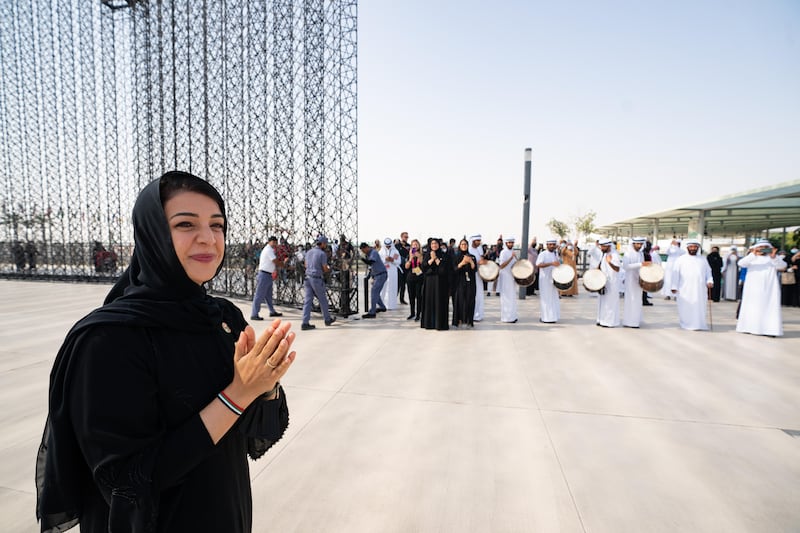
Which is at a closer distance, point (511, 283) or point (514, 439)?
point (514, 439)

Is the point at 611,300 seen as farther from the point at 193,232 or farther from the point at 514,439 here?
the point at 193,232

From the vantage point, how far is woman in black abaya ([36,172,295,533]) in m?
0.93

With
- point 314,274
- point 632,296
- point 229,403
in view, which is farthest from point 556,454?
point 632,296

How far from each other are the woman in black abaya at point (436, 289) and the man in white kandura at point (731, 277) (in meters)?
10.7

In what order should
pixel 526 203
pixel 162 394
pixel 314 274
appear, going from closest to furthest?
pixel 162 394, pixel 314 274, pixel 526 203

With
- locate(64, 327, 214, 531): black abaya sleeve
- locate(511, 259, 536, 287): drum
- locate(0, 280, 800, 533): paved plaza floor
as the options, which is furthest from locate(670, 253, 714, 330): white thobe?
locate(64, 327, 214, 531): black abaya sleeve

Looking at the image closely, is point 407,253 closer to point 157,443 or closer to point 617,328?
point 617,328

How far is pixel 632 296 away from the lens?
26.7ft

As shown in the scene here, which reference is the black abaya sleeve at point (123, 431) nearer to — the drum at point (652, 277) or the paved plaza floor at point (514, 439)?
the paved plaza floor at point (514, 439)

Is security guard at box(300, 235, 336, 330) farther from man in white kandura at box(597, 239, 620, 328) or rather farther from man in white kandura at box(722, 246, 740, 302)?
man in white kandura at box(722, 246, 740, 302)

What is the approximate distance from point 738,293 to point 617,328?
24.5 ft

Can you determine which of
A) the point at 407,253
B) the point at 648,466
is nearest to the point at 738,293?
the point at 407,253

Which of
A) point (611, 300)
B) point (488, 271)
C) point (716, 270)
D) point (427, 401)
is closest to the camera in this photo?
point (427, 401)

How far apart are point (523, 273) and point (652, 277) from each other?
8.24 feet
